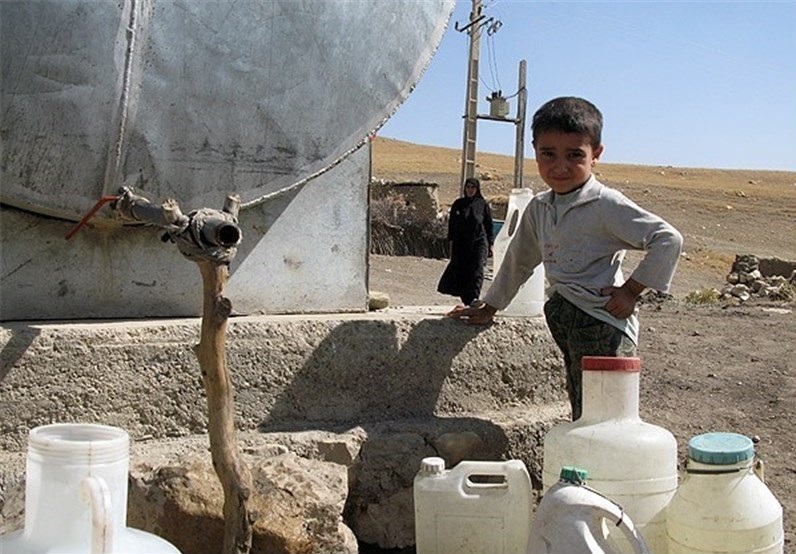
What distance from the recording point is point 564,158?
Answer: 297cm

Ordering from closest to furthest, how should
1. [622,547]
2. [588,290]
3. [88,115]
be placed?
[622,547] < [88,115] < [588,290]

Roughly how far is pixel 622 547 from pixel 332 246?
135 cm

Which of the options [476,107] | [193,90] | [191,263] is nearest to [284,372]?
[191,263]

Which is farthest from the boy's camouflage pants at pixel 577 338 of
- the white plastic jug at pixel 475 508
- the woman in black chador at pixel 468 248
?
the woman in black chador at pixel 468 248

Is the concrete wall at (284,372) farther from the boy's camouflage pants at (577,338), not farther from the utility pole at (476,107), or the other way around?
the utility pole at (476,107)

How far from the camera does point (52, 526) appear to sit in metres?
1.66

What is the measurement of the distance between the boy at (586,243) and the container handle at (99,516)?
67.3 inches

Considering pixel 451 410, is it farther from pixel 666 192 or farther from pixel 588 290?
pixel 666 192

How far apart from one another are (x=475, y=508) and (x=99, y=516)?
1.34m

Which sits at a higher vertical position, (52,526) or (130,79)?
(130,79)

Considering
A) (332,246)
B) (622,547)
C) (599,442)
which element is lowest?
(622,547)

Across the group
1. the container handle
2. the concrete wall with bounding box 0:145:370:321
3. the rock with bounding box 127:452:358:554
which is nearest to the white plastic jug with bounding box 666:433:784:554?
the rock with bounding box 127:452:358:554

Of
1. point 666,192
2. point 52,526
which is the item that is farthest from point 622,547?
point 666,192

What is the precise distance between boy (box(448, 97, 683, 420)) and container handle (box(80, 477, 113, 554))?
1.71 m
